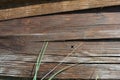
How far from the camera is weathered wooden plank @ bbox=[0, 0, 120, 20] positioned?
2333 mm

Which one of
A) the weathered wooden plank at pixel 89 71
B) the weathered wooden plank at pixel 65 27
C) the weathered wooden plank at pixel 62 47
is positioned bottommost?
the weathered wooden plank at pixel 89 71

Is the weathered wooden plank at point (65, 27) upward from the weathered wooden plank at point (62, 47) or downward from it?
upward

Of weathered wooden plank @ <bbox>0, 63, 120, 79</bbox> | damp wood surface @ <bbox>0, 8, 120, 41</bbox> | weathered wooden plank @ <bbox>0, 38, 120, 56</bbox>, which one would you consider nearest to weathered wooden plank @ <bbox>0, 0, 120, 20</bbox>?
damp wood surface @ <bbox>0, 8, 120, 41</bbox>

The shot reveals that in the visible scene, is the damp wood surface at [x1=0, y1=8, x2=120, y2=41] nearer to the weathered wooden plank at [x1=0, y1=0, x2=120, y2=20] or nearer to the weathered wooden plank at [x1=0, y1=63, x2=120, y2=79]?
the weathered wooden plank at [x1=0, y1=0, x2=120, y2=20]

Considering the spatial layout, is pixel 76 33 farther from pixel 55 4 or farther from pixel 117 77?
pixel 117 77

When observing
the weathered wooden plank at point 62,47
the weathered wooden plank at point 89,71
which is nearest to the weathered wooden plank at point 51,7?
the weathered wooden plank at point 62,47

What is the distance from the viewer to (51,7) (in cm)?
245

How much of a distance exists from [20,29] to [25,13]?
0.41ft

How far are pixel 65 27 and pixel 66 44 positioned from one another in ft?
0.39

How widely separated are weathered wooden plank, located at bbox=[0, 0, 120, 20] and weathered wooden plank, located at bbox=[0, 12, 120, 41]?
44 millimetres

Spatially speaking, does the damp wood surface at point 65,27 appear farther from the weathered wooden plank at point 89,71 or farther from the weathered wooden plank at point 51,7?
the weathered wooden plank at point 89,71

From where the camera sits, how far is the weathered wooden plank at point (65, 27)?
2328 millimetres

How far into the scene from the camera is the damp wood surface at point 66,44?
91.5 inches

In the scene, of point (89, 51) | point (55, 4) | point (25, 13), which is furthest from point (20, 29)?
point (89, 51)
